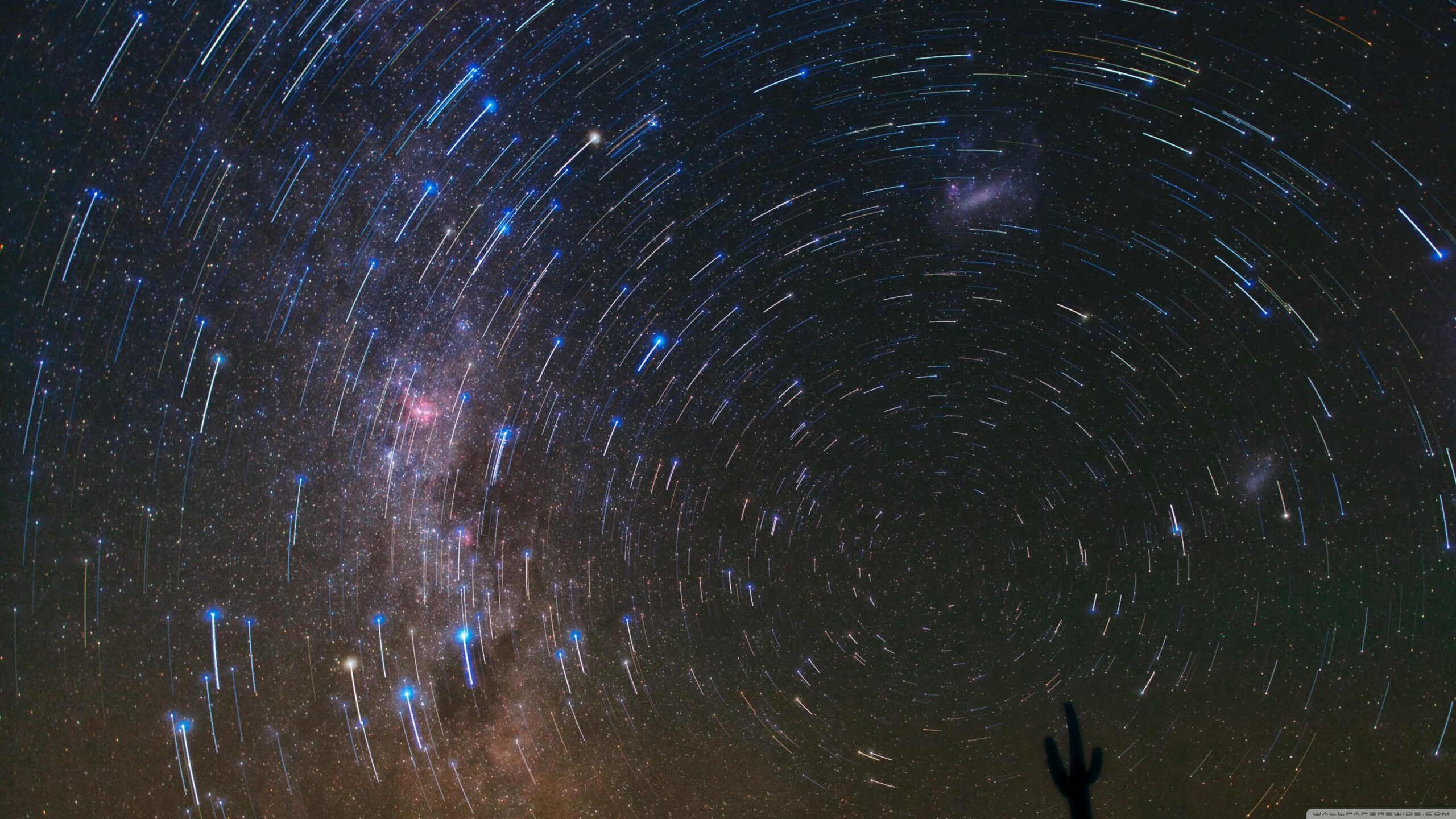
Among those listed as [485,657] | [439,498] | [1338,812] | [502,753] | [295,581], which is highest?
[439,498]

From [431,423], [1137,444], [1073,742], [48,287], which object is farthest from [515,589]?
[1137,444]

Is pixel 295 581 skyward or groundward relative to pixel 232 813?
skyward

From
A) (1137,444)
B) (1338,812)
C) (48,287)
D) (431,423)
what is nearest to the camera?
(48,287)

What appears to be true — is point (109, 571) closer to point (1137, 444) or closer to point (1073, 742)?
point (1073, 742)

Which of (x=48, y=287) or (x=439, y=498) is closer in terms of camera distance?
(x=48, y=287)

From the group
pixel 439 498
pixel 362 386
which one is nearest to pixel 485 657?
pixel 439 498

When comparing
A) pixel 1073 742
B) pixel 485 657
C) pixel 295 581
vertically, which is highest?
pixel 295 581

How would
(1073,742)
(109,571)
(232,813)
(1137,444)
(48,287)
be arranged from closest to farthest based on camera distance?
(48,287), (109,571), (1073,742), (232,813), (1137,444)

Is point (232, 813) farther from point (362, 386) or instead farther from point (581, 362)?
point (581, 362)

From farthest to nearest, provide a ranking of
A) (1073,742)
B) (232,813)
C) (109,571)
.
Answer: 1. (232,813)
2. (1073,742)
3. (109,571)
